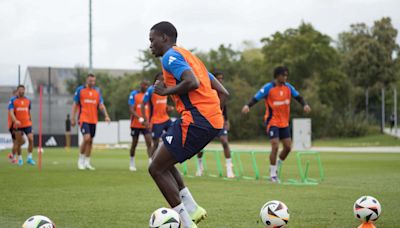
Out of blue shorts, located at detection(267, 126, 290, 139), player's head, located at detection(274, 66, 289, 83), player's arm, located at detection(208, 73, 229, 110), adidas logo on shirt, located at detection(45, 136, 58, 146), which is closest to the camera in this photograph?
player's arm, located at detection(208, 73, 229, 110)

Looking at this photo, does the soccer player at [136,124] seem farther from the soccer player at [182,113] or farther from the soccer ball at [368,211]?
the soccer ball at [368,211]

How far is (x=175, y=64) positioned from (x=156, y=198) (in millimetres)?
4566

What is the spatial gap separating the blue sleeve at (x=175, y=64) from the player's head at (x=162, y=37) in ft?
0.68

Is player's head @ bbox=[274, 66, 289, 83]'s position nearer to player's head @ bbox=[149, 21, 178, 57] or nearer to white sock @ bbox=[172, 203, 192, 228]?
player's head @ bbox=[149, 21, 178, 57]

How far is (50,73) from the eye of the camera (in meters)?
43.2

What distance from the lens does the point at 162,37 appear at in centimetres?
716

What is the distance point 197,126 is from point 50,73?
124ft

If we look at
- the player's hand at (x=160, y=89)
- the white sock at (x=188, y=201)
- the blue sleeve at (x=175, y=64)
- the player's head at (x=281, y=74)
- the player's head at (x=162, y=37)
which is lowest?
the white sock at (x=188, y=201)

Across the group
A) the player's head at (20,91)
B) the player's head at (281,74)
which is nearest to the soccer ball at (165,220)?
the player's head at (281,74)

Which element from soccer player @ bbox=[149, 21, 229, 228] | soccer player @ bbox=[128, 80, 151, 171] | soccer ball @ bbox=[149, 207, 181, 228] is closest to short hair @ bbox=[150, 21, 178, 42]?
soccer player @ bbox=[149, 21, 229, 228]

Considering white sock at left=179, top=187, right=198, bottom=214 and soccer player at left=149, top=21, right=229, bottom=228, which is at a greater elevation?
soccer player at left=149, top=21, right=229, bottom=228

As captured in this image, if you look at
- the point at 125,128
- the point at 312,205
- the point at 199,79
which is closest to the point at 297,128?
the point at 125,128

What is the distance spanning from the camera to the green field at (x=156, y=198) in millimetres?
8320

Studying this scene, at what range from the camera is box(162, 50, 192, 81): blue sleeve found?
269 inches
